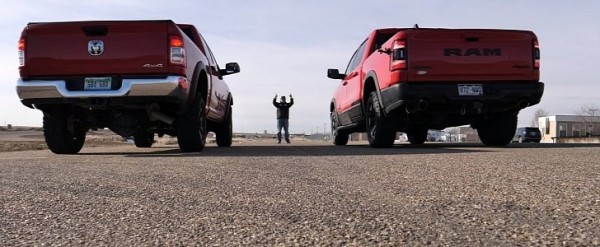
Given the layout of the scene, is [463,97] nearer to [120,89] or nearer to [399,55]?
[399,55]

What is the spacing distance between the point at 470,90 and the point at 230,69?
4.78 metres

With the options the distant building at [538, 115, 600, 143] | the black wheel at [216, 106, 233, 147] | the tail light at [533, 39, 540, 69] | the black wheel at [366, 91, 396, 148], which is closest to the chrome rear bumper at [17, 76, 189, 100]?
the black wheel at [366, 91, 396, 148]

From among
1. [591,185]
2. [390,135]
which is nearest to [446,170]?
[591,185]

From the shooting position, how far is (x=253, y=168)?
478cm

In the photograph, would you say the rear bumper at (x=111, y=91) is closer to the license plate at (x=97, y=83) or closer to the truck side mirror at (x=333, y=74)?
the license plate at (x=97, y=83)

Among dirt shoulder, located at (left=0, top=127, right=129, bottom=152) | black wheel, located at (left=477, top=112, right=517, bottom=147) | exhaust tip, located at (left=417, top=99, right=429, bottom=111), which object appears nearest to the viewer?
exhaust tip, located at (left=417, top=99, right=429, bottom=111)

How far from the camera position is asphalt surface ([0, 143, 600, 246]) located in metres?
2.20

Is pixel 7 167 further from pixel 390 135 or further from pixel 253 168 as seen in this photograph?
pixel 390 135

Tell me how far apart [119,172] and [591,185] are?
359 centimetres

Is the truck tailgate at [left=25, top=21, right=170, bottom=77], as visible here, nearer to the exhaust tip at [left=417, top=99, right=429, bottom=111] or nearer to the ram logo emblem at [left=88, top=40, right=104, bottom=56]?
the ram logo emblem at [left=88, top=40, right=104, bottom=56]

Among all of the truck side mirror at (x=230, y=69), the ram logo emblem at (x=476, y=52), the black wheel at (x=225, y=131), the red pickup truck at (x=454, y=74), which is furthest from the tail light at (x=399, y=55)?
the black wheel at (x=225, y=131)

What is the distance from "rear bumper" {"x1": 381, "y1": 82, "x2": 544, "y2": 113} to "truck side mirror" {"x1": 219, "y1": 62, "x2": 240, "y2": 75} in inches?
147

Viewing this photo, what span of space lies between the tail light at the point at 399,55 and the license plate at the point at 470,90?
86cm

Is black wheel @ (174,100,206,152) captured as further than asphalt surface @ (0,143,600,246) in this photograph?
Yes
